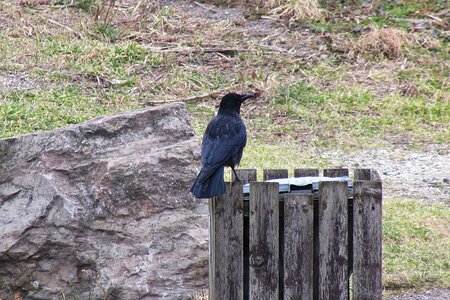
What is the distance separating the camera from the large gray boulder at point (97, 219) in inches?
227

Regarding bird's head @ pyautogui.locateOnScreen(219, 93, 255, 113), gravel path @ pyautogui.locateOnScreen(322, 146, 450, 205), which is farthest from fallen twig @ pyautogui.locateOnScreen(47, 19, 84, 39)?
bird's head @ pyautogui.locateOnScreen(219, 93, 255, 113)

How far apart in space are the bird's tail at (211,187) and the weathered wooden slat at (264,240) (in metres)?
0.17

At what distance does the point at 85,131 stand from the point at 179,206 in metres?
0.82

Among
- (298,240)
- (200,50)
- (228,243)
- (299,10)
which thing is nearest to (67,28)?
(200,50)

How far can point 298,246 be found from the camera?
178 inches

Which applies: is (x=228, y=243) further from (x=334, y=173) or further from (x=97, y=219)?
(x=97, y=219)

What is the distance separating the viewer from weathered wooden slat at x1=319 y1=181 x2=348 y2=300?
450 centimetres

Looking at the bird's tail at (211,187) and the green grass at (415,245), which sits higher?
the bird's tail at (211,187)

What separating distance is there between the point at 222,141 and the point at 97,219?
1.17 meters

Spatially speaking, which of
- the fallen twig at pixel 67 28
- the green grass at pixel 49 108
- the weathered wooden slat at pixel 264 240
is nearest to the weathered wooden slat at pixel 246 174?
the weathered wooden slat at pixel 264 240

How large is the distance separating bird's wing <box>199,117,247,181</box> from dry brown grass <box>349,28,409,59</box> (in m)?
7.56

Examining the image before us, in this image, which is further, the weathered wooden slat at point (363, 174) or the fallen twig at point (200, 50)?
the fallen twig at point (200, 50)

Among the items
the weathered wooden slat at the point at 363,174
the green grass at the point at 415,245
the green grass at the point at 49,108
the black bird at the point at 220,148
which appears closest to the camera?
the black bird at the point at 220,148

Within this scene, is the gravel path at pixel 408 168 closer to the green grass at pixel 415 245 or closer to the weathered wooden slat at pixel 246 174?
the green grass at pixel 415 245
